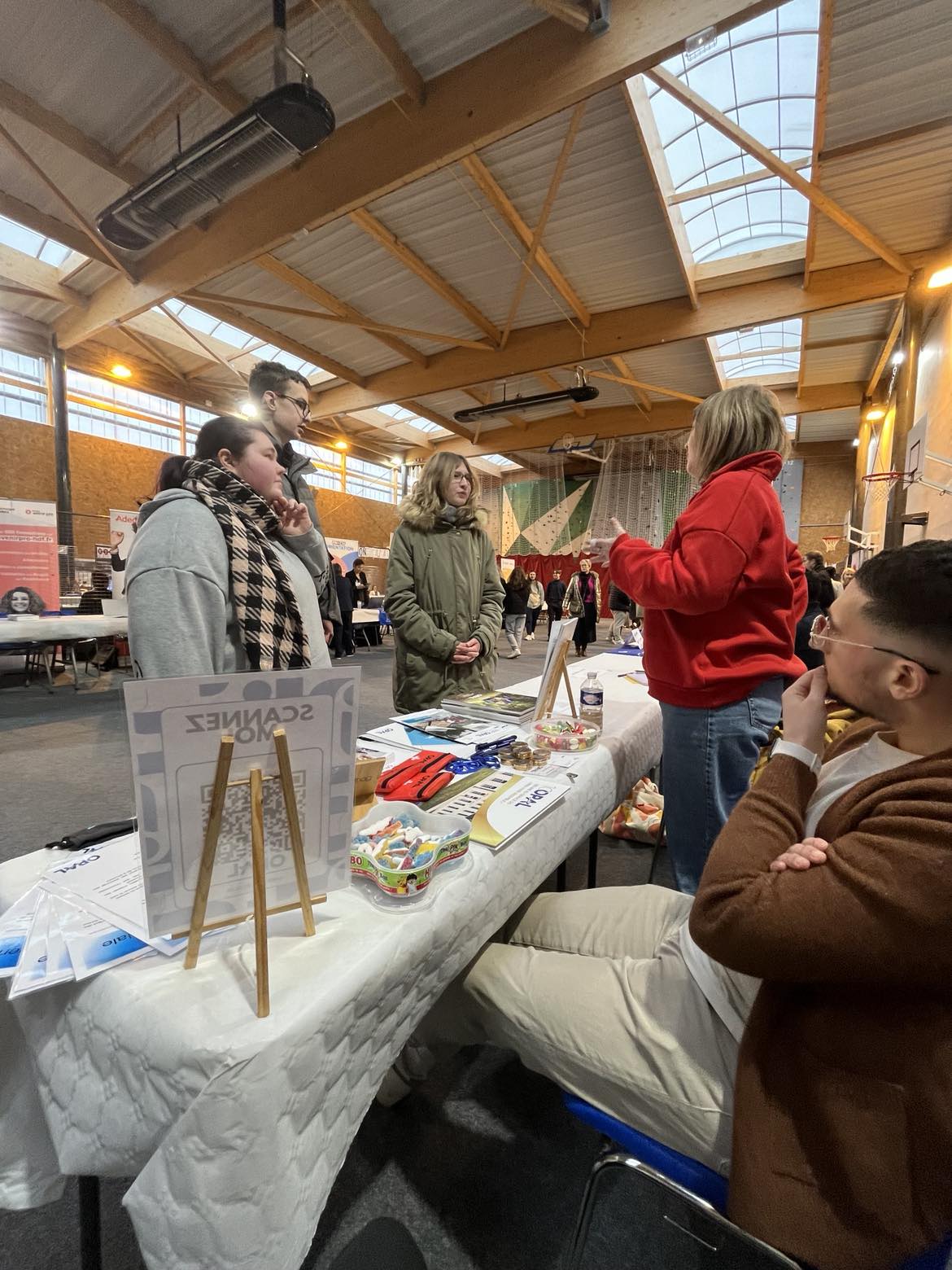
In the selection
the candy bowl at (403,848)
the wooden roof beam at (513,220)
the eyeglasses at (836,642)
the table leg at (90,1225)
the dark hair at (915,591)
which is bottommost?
the table leg at (90,1225)

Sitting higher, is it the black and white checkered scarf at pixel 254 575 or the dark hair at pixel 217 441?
the dark hair at pixel 217 441

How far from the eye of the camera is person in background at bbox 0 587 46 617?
5.29m

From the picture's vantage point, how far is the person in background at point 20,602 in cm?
529

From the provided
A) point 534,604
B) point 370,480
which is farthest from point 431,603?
point 370,480

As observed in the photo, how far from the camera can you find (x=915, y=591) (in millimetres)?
693

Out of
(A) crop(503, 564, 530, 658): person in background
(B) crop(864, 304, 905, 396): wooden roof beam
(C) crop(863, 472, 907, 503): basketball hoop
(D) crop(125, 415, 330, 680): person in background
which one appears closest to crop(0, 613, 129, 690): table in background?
(D) crop(125, 415, 330, 680): person in background

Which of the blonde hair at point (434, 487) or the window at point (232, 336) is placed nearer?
the blonde hair at point (434, 487)

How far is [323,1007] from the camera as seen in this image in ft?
1.94

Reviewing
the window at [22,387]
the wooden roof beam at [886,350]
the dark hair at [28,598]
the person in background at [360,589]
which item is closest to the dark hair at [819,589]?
the wooden roof beam at [886,350]

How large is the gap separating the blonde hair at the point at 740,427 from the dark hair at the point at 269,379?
112 centimetres

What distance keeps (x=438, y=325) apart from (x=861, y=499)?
25.9 ft

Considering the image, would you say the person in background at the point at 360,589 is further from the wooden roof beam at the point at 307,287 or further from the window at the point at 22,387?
the window at the point at 22,387

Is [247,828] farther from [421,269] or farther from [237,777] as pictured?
[421,269]

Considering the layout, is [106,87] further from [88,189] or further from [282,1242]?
[282,1242]
